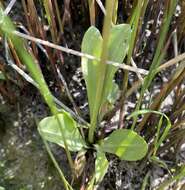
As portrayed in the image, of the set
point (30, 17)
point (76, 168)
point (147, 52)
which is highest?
point (30, 17)

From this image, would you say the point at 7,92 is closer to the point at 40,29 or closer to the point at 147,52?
the point at 40,29

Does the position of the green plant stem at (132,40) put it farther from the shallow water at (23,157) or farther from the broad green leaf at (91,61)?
the shallow water at (23,157)

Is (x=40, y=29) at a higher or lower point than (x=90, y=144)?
higher

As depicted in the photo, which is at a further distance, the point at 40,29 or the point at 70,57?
the point at 70,57

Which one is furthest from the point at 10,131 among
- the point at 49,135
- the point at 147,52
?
the point at 147,52

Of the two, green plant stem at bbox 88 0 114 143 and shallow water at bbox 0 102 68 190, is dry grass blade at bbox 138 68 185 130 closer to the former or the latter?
green plant stem at bbox 88 0 114 143

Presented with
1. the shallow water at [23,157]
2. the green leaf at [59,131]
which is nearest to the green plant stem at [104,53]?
the green leaf at [59,131]
